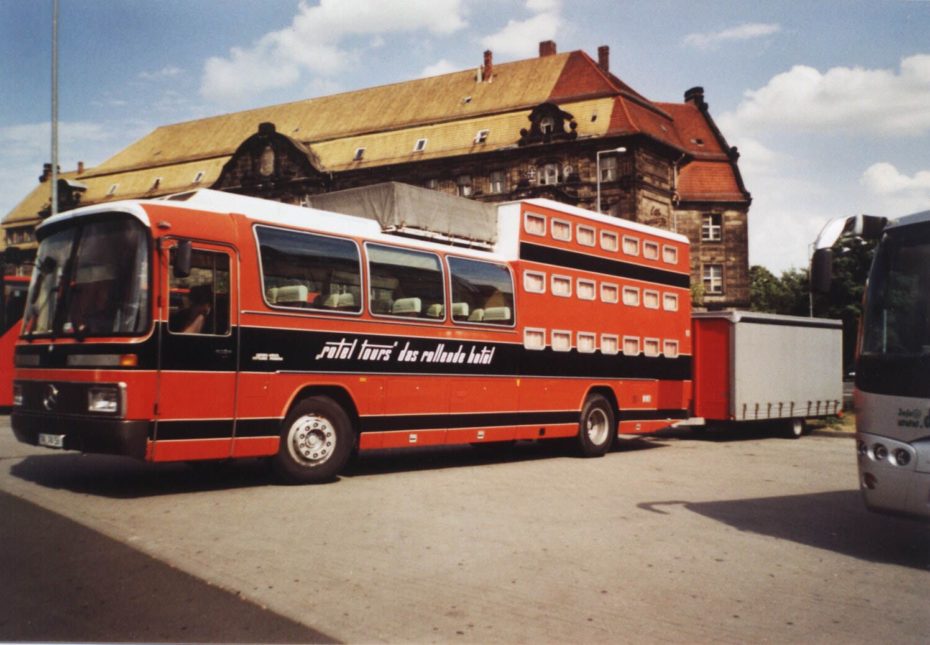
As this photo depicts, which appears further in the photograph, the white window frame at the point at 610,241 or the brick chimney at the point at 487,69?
the brick chimney at the point at 487,69

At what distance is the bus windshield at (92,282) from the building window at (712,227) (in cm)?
6512

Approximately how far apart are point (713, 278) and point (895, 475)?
65693 millimetres

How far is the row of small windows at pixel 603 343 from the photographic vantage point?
45.5 ft

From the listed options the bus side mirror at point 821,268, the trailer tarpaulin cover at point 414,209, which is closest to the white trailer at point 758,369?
the trailer tarpaulin cover at point 414,209

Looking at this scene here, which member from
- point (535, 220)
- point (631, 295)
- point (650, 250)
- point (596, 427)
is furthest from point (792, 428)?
point (535, 220)

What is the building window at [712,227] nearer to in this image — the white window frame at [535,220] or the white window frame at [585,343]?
the white window frame at [585,343]

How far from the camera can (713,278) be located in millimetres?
70500

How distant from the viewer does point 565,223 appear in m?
14.5

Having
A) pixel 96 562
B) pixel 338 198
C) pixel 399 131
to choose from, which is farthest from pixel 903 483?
pixel 399 131

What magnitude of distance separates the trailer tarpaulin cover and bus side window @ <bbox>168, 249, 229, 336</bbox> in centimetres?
275

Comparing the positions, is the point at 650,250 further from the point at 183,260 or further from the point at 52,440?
the point at 52,440

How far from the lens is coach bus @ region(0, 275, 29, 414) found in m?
22.3

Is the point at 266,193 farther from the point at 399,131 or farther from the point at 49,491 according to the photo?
the point at 49,491

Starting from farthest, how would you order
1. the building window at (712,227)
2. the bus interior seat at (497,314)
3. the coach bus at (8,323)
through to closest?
1. the building window at (712,227)
2. the coach bus at (8,323)
3. the bus interior seat at (497,314)
